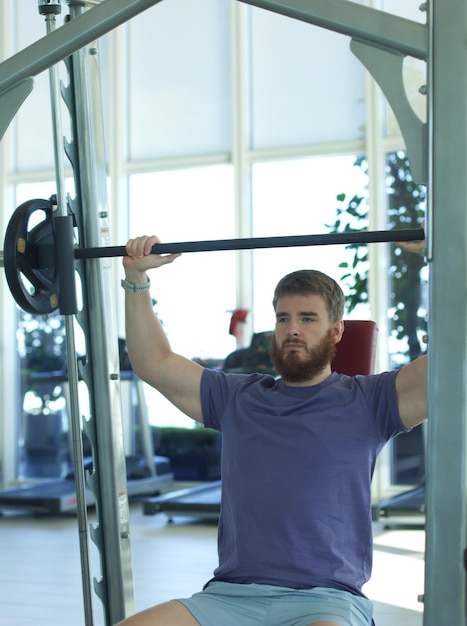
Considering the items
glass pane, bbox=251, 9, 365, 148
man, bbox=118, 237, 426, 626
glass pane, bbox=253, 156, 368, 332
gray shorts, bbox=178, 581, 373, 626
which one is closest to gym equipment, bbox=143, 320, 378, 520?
glass pane, bbox=253, 156, 368, 332

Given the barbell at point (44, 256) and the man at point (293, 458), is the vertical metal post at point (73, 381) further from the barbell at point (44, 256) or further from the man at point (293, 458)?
the man at point (293, 458)

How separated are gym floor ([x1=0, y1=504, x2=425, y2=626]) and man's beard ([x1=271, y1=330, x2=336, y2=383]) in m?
1.49

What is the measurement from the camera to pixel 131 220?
6.80 m

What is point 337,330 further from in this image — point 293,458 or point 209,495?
point 209,495

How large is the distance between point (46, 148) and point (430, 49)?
5783mm

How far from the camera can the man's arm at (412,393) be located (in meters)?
1.99

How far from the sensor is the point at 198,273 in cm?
652

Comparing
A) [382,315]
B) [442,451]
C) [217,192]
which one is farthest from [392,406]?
[217,192]

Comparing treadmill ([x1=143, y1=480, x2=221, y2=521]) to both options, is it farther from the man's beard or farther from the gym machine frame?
the gym machine frame

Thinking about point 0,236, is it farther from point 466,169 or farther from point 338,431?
point 466,169

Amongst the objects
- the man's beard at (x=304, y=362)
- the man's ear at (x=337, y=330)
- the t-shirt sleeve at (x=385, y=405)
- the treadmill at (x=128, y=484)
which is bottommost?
the treadmill at (x=128, y=484)

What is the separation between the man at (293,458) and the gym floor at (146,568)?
144 centimetres

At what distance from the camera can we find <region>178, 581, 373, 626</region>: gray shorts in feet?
6.18

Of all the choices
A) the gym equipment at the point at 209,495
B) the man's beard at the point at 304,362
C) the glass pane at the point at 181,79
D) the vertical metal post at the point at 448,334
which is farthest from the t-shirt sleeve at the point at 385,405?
the glass pane at the point at 181,79
